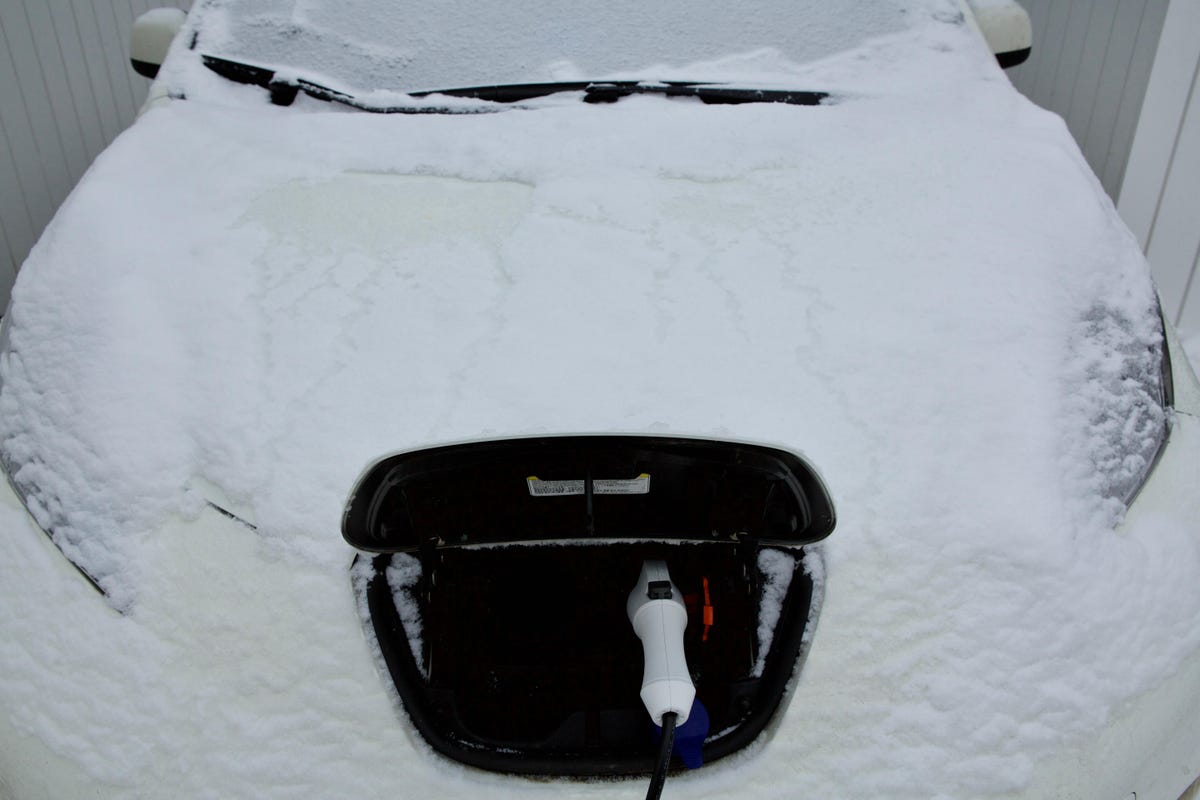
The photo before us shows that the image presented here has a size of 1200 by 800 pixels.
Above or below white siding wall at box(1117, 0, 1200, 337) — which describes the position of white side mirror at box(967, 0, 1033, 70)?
above

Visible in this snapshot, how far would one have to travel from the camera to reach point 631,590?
49.4 inches

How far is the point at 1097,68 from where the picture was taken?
3574 millimetres

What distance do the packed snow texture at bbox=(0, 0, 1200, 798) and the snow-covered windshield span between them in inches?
13.9

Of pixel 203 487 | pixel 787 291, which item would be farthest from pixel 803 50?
pixel 203 487

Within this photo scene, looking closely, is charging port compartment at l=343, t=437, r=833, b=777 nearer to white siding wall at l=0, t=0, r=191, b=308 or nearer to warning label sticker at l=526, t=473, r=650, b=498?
warning label sticker at l=526, t=473, r=650, b=498

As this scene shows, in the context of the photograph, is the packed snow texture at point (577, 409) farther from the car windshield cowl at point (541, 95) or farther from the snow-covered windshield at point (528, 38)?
the snow-covered windshield at point (528, 38)

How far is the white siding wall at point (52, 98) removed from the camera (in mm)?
3629

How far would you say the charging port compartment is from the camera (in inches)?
43.3

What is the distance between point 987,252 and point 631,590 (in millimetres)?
790

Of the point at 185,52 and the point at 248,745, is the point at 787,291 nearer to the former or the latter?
the point at 248,745

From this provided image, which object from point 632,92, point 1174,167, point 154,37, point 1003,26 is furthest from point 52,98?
point 1174,167

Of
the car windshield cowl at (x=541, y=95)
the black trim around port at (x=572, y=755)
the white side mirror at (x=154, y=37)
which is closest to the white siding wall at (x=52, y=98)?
the white side mirror at (x=154, y=37)

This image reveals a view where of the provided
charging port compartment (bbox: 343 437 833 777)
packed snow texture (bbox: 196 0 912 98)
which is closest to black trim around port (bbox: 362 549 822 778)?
charging port compartment (bbox: 343 437 833 777)

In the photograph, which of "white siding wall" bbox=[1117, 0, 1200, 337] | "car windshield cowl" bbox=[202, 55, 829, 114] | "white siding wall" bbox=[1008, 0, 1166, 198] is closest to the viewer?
"car windshield cowl" bbox=[202, 55, 829, 114]
